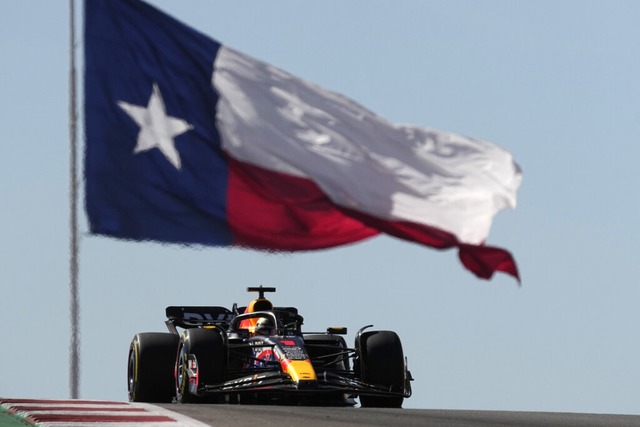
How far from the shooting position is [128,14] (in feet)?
39.3

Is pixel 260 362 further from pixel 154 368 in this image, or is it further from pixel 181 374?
pixel 154 368

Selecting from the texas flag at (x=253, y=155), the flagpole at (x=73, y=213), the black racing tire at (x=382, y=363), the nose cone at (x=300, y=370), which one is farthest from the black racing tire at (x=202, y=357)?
the texas flag at (x=253, y=155)

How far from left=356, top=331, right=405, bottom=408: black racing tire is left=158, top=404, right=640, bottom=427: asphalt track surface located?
2.73 metres

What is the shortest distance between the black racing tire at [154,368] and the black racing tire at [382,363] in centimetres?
263

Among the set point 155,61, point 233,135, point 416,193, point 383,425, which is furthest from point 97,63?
point 383,425

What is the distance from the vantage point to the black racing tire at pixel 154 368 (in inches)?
752

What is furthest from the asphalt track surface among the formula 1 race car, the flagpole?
the formula 1 race car

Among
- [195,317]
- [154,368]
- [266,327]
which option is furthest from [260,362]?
[195,317]

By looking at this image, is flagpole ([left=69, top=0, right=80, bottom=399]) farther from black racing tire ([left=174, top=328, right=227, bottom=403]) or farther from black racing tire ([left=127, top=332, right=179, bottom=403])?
black racing tire ([left=127, top=332, right=179, bottom=403])

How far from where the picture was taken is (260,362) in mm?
18500

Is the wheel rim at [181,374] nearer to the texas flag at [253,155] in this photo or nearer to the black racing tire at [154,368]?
the black racing tire at [154,368]

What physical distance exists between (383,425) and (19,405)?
11.5 ft

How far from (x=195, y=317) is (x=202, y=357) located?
273 centimetres

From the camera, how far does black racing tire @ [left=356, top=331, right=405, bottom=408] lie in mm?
19031
